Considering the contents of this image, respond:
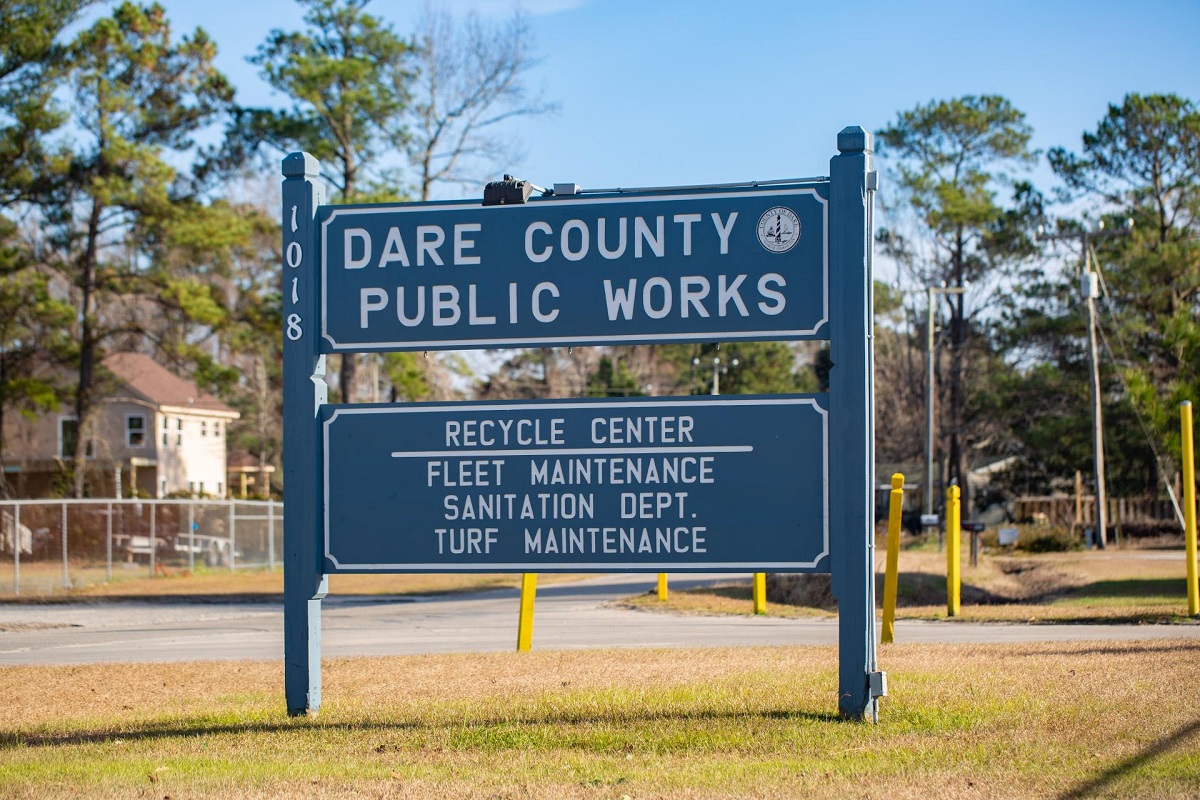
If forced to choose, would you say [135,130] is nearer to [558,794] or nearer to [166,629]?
[166,629]

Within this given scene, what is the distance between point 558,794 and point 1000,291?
54.2 m

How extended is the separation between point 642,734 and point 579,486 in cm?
158

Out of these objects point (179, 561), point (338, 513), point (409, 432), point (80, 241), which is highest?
point (80, 241)

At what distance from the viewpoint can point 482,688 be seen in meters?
9.21

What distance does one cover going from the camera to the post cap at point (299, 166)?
27.3 feet

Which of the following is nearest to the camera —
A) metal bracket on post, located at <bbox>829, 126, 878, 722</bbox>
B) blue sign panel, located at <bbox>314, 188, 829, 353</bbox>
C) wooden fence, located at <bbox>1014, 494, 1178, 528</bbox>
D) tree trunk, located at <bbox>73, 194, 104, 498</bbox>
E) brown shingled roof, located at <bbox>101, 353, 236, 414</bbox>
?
metal bracket on post, located at <bbox>829, 126, 878, 722</bbox>

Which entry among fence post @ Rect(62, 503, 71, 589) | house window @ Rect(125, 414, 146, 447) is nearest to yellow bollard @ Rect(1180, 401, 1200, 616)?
fence post @ Rect(62, 503, 71, 589)

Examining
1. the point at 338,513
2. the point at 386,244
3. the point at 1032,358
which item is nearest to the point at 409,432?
the point at 338,513

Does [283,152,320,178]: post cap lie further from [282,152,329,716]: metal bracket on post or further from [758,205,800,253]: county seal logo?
[758,205,800,253]: county seal logo

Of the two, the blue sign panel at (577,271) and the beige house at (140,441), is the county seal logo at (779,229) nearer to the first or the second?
the blue sign panel at (577,271)

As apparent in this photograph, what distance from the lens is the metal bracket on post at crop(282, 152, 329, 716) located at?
8070 mm

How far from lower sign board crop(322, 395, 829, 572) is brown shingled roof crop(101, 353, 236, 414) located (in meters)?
47.0

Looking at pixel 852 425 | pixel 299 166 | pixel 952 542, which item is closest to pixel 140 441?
pixel 952 542

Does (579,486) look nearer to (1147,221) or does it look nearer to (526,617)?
(526,617)
